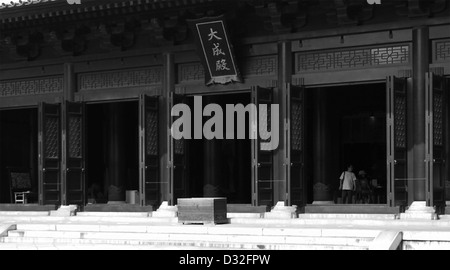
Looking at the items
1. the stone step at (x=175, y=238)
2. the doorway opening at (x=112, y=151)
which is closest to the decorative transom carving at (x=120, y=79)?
the doorway opening at (x=112, y=151)

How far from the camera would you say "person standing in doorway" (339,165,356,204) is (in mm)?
22953

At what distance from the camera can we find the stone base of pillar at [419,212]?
19.0 meters

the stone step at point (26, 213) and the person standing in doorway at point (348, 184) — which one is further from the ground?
the person standing in doorway at point (348, 184)

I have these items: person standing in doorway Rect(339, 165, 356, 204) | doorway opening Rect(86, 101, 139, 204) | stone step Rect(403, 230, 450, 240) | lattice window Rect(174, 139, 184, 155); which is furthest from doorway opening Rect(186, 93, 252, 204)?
stone step Rect(403, 230, 450, 240)

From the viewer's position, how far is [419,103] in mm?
19547

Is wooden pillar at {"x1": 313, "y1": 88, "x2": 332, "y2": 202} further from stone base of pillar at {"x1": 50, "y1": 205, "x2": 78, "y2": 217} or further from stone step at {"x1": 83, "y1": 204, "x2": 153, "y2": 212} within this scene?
stone base of pillar at {"x1": 50, "y1": 205, "x2": 78, "y2": 217}

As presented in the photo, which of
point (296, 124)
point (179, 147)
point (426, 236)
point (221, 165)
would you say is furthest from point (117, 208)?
point (426, 236)

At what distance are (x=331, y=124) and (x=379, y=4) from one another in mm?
3888

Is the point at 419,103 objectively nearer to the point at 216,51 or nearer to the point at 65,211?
the point at 216,51

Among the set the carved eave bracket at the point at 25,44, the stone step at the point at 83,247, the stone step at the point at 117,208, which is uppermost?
the carved eave bracket at the point at 25,44

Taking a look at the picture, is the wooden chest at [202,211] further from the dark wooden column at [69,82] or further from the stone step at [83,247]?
the dark wooden column at [69,82]

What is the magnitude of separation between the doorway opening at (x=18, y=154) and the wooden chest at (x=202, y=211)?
9079mm

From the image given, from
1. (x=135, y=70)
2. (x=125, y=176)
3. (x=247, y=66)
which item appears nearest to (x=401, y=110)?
(x=247, y=66)

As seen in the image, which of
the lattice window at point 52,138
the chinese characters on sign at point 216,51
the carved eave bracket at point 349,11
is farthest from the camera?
the lattice window at point 52,138
